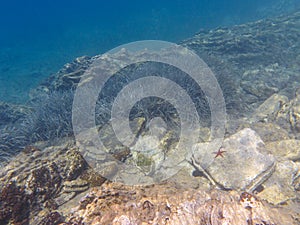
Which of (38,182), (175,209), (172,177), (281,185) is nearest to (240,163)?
(281,185)

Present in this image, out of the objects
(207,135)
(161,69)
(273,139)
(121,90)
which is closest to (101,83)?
(121,90)

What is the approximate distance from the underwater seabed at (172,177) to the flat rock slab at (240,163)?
0.02m

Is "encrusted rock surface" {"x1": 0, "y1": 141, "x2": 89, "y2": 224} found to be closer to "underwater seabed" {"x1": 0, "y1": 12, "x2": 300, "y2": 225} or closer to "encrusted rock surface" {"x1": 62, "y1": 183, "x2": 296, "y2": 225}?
"underwater seabed" {"x1": 0, "y1": 12, "x2": 300, "y2": 225}

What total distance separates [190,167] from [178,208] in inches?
97.9

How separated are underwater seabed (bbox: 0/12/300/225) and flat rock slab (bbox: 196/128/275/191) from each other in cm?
2

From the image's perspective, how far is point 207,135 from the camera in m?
5.69

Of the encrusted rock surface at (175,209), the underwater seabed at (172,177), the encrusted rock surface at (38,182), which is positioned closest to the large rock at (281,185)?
the underwater seabed at (172,177)

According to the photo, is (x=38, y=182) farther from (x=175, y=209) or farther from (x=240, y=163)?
(x=240, y=163)

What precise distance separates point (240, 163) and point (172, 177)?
133 cm

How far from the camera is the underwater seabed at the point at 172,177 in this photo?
7.82ft

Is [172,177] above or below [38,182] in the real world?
below

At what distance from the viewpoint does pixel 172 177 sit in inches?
173

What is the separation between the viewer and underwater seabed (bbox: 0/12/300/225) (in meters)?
2.38

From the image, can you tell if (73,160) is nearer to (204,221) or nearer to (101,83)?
(204,221)
